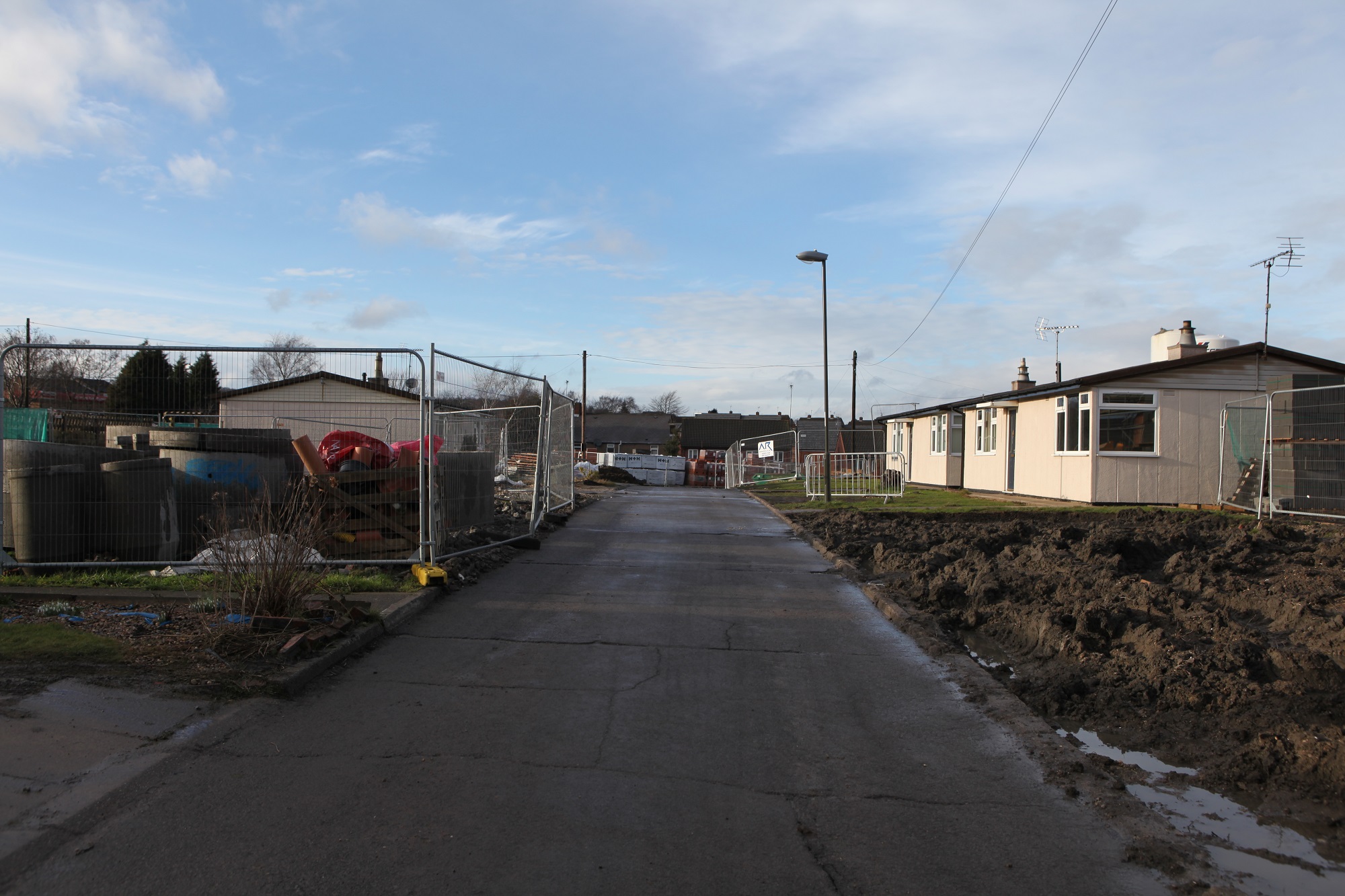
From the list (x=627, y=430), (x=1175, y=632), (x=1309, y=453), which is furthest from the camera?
(x=627, y=430)

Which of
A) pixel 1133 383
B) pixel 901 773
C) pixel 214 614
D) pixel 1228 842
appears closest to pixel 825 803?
pixel 901 773

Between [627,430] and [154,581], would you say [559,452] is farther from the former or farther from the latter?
[627,430]

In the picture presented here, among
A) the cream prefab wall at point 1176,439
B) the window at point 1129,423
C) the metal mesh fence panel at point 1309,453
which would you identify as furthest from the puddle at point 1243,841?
the window at point 1129,423

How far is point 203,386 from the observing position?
917 cm

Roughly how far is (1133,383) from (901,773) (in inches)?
684

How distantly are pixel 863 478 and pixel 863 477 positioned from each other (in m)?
0.04

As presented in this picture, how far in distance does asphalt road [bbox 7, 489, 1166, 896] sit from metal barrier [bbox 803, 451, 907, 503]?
56.0 feet

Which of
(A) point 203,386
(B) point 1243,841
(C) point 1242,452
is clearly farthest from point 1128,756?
(C) point 1242,452

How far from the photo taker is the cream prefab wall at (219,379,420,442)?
906cm

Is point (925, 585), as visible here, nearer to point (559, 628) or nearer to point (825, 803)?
point (559, 628)

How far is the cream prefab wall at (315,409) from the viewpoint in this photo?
29.7ft

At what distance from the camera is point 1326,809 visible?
13.0ft

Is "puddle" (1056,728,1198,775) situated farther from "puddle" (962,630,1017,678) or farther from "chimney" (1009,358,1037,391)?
"chimney" (1009,358,1037,391)

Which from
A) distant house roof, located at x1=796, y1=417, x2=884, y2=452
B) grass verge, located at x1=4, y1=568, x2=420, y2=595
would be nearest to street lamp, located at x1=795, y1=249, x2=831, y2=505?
grass verge, located at x1=4, y1=568, x2=420, y2=595
